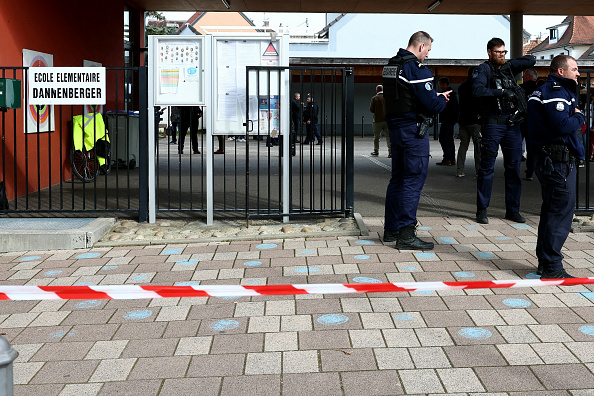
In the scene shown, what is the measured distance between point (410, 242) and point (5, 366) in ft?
15.5

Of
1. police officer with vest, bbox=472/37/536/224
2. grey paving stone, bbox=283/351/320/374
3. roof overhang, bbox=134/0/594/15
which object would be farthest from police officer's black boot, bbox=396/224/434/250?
roof overhang, bbox=134/0/594/15

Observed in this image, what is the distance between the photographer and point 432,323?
4.43m

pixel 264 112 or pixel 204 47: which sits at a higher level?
pixel 204 47

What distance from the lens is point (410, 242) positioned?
6465mm

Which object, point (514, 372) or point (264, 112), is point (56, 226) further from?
point (514, 372)

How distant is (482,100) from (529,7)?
11.3 m

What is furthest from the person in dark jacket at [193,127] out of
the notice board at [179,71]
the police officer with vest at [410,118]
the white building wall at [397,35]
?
the white building wall at [397,35]

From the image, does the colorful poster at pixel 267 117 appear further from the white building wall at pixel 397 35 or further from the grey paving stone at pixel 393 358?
the white building wall at pixel 397 35

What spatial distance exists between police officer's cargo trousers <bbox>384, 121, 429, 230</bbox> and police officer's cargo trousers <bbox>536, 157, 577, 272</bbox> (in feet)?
4.20

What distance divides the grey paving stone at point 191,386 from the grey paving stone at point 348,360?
0.56 metres

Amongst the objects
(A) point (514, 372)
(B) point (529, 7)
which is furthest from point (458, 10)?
(A) point (514, 372)

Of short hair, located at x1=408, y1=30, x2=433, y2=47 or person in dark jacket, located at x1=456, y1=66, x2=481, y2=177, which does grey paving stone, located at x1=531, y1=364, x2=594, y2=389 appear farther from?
person in dark jacket, located at x1=456, y1=66, x2=481, y2=177

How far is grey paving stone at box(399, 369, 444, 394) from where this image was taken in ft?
11.2

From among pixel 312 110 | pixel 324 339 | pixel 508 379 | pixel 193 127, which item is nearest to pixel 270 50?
pixel 312 110
